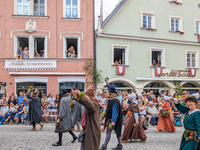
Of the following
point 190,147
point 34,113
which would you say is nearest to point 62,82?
point 34,113

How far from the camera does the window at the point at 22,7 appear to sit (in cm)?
1973

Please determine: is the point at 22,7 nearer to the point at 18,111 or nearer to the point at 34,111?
the point at 18,111

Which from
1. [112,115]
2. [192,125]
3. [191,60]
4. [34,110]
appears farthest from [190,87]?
[192,125]

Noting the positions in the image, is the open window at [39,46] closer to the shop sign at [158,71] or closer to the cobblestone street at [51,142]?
the shop sign at [158,71]

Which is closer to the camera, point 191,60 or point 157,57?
point 157,57

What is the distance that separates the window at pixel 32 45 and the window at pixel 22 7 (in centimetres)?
186

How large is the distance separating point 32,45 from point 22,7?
3038mm

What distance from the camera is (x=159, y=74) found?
21.9 meters

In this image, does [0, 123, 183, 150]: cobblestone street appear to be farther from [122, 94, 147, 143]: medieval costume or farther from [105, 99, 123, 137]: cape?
[105, 99, 123, 137]: cape

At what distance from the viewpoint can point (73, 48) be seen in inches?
788

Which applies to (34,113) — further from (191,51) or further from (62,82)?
(191,51)

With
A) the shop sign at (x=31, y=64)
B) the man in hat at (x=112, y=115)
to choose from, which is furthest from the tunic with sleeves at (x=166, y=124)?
the shop sign at (x=31, y=64)

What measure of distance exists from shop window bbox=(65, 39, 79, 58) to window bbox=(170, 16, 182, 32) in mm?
8906

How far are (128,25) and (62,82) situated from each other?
7192 millimetres
